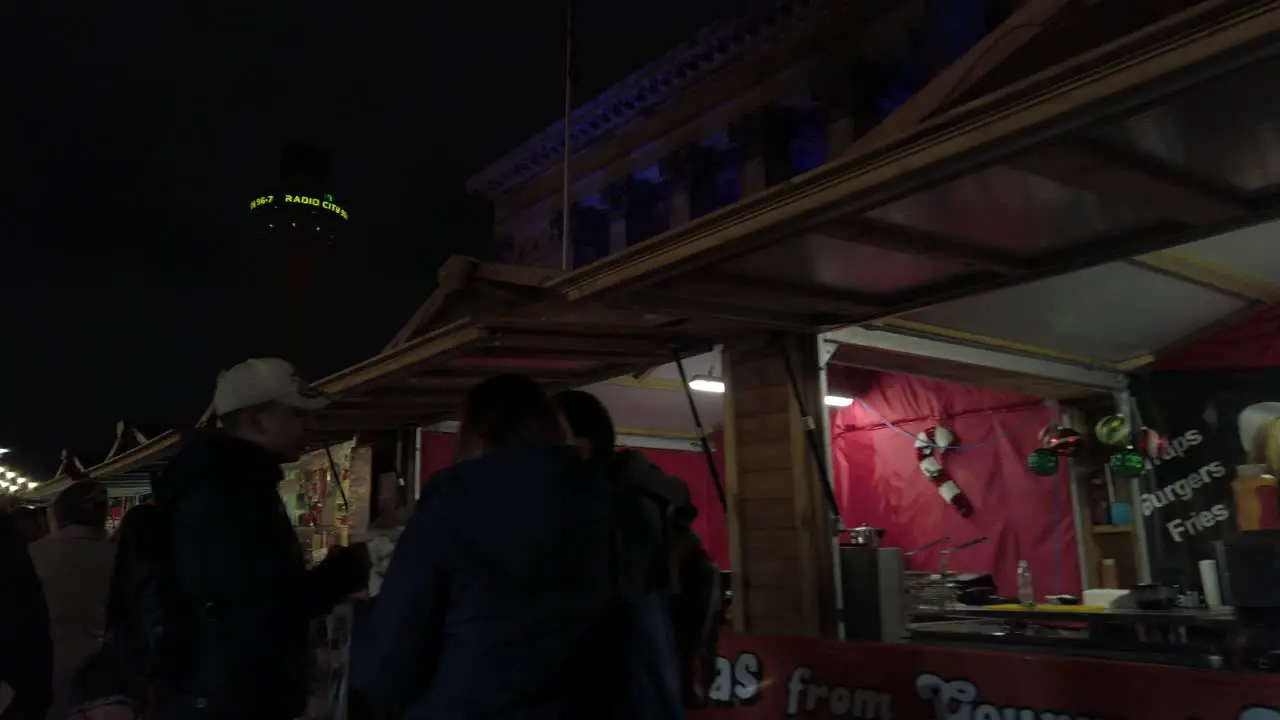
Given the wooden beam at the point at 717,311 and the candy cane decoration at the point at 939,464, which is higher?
the wooden beam at the point at 717,311

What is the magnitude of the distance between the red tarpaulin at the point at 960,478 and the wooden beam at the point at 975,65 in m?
5.11

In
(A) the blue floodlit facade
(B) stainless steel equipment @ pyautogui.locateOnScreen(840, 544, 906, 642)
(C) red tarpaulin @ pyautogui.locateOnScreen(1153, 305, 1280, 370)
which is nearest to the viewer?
(B) stainless steel equipment @ pyautogui.locateOnScreen(840, 544, 906, 642)

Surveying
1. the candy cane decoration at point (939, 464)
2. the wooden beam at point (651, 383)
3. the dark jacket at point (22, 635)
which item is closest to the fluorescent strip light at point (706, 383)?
the wooden beam at point (651, 383)

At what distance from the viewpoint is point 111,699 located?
2641 mm

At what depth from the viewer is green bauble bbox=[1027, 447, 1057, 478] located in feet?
20.5

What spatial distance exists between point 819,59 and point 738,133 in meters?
1.16

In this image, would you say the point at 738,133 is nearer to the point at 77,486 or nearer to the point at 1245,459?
the point at 1245,459

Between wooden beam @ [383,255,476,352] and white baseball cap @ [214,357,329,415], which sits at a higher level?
wooden beam @ [383,255,476,352]

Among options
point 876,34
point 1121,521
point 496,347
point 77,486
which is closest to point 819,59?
point 876,34

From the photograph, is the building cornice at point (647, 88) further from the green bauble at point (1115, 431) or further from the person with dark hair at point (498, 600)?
the person with dark hair at point (498, 600)

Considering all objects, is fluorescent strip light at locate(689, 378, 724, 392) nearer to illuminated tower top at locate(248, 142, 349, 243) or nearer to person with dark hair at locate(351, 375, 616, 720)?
person with dark hair at locate(351, 375, 616, 720)

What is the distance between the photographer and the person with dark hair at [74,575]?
363 centimetres

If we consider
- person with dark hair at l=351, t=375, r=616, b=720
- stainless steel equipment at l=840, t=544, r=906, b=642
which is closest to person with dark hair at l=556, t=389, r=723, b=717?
person with dark hair at l=351, t=375, r=616, b=720

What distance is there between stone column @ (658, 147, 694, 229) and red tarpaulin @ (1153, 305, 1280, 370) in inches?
188
